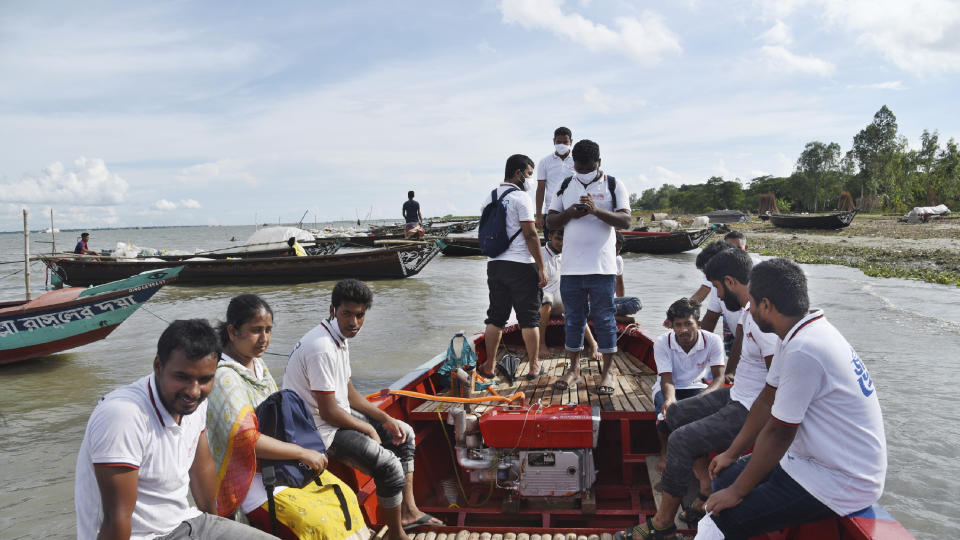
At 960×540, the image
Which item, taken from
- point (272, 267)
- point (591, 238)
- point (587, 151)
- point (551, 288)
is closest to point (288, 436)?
point (591, 238)

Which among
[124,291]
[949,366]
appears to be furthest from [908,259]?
[124,291]

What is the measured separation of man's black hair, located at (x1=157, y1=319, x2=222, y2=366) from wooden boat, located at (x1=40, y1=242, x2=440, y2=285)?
1804 centimetres

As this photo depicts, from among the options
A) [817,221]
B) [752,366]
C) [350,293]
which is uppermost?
[817,221]

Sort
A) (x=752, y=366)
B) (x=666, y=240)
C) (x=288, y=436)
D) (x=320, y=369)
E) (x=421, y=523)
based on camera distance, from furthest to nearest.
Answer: (x=666, y=240), (x=421, y=523), (x=752, y=366), (x=320, y=369), (x=288, y=436)

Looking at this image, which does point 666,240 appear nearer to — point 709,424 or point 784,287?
point 709,424

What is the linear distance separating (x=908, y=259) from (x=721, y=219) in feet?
153

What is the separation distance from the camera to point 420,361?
1047cm

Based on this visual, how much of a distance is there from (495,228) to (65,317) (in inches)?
365

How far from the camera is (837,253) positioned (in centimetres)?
2523

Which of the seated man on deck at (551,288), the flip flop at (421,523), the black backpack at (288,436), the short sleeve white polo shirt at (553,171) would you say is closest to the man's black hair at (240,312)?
the black backpack at (288,436)

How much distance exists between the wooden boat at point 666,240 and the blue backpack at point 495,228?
83.4 feet

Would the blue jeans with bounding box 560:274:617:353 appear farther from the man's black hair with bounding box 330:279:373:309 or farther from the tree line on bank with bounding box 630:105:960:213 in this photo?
the tree line on bank with bounding box 630:105:960:213

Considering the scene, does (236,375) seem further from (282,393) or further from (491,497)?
(491,497)

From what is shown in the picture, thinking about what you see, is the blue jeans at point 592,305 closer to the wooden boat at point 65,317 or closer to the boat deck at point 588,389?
the boat deck at point 588,389
